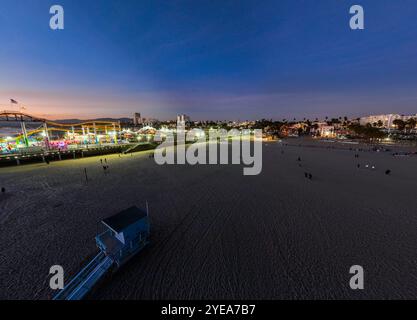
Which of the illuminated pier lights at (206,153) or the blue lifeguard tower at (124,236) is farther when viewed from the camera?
the illuminated pier lights at (206,153)

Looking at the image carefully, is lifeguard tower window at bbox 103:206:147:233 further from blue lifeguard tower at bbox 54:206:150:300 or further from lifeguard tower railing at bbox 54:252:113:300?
lifeguard tower railing at bbox 54:252:113:300

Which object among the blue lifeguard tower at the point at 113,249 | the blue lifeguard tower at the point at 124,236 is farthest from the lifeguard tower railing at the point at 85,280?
the blue lifeguard tower at the point at 124,236

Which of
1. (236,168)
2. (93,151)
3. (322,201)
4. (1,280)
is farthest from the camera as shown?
(93,151)

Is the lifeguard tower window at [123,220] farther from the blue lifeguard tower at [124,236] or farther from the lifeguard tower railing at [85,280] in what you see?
the lifeguard tower railing at [85,280]

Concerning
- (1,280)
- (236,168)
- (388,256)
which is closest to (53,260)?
(1,280)

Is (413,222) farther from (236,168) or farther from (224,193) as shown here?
(236,168)

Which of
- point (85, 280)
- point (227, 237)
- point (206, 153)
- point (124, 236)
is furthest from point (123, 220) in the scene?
point (206, 153)

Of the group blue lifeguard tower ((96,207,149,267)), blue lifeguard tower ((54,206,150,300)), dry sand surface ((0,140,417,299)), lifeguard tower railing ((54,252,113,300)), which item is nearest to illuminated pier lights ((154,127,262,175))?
dry sand surface ((0,140,417,299))
